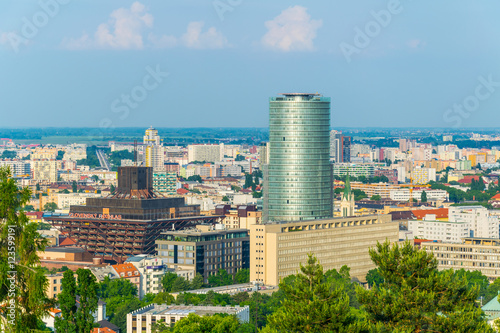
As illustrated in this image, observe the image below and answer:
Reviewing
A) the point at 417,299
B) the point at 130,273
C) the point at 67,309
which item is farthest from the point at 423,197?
the point at 67,309

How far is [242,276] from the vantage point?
273 ft

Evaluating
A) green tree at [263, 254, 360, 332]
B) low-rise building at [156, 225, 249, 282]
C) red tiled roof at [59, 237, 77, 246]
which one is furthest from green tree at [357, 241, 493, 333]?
red tiled roof at [59, 237, 77, 246]

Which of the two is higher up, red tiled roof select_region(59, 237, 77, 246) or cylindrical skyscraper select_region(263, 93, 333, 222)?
cylindrical skyscraper select_region(263, 93, 333, 222)

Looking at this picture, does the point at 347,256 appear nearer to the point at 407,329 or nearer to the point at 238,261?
the point at 238,261

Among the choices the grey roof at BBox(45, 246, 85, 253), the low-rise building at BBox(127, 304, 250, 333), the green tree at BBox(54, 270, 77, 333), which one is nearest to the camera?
the green tree at BBox(54, 270, 77, 333)

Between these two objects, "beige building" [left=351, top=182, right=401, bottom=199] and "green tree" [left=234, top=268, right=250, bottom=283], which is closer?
"green tree" [left=234, top=268, right=250, bottom=283]

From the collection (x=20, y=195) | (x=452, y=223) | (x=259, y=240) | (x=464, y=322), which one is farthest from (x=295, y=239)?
(x=20, y=195)

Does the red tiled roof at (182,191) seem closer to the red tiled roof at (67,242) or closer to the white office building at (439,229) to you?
the white office building at (439,229)

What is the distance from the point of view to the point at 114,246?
95.0 meters

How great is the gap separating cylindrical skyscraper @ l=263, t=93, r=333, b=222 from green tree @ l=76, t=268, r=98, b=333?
69769mm

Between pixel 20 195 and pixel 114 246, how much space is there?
74.3 meters

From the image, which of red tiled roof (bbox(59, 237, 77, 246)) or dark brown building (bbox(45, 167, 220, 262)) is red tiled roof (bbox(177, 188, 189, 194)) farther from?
red tiled roof (bbox(59, 237, 77, 246))

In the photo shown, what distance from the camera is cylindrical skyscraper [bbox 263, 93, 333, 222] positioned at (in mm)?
98312

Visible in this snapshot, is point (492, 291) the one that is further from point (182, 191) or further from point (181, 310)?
point (182, 191)
